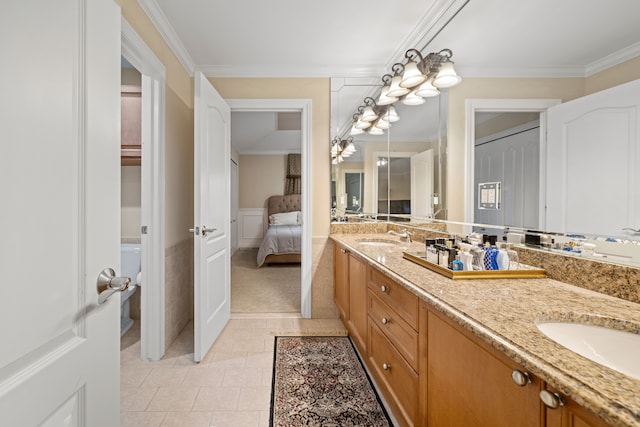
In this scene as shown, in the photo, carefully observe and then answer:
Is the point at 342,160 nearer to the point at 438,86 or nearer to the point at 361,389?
the point at 438,86

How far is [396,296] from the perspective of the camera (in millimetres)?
1272

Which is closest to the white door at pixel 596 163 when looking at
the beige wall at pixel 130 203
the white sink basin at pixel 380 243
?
the white sink basin at pixel 380 243

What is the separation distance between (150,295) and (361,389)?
1574mm

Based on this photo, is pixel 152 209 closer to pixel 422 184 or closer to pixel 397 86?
pixel 422 184

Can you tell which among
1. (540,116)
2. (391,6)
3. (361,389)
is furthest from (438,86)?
(361,389)

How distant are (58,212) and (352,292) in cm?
→ 176

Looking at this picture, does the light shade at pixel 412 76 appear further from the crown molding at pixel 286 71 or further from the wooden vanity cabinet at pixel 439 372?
the wooden vanity cabinet at pixel 439 372

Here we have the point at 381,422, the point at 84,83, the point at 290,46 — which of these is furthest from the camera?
the point at 290,46

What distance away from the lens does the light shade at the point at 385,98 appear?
2.50 meters

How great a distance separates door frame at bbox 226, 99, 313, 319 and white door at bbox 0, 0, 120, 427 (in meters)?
2.01

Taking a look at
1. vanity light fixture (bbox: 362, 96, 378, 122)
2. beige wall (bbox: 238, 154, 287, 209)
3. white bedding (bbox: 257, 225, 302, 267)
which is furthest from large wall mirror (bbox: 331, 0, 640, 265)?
beige wall (bbox: 238, 154, 287, 209)

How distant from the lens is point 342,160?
9.27 ft

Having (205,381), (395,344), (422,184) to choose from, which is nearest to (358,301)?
(395,344)

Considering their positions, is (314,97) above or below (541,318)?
above
